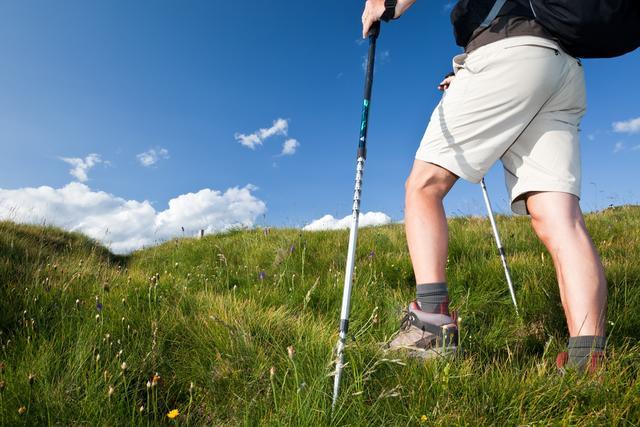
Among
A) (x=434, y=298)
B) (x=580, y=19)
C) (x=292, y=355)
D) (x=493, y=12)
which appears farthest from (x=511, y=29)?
(x=292, y=355)

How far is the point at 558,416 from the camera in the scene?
1896 millimetres

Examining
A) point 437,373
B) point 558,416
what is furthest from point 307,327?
point 558,416

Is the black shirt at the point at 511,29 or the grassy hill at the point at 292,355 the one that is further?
the black shirt at the point at 511,29

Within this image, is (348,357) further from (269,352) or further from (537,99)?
(537,99)

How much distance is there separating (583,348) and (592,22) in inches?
71.7

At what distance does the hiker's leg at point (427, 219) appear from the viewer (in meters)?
2.41

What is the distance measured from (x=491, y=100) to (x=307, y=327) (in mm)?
1855

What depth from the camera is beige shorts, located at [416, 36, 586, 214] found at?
2.42m

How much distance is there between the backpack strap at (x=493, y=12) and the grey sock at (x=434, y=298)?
1644 mm

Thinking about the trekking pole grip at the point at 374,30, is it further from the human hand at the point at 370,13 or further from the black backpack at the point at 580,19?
the black backpack at the point at 580,19

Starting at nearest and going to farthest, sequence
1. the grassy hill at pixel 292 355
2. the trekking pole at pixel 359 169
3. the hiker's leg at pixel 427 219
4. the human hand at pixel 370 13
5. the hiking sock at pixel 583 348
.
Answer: the grassy hill at pixel 292 355 → the trekking pole at pixel 359 169 → the hiking sock at pixel 583 348 → the hiker's leg at pixel 427 219 → the human hand at pixel 370 13

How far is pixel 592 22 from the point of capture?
2326 mm

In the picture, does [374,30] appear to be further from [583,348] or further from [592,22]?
[583,348]

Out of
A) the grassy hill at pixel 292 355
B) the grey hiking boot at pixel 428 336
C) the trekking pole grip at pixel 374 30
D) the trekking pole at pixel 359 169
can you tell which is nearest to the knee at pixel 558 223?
the grassy hill at pixel 292 355
